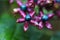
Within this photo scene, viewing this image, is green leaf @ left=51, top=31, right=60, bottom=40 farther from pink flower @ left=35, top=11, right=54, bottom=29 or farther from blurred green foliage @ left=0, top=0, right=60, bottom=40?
pink flower @ left=35, top=11, right=54, bottom=29

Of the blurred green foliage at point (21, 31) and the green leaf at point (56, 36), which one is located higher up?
the blurred green foliage at point (21, 31)

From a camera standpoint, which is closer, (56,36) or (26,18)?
(26,18)

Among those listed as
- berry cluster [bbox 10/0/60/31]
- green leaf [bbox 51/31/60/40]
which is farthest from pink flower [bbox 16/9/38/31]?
green leaf [bbox 51/31/60/40]

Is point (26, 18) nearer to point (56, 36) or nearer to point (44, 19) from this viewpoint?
point (44, 19)

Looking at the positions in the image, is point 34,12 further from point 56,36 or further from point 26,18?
point 56,36

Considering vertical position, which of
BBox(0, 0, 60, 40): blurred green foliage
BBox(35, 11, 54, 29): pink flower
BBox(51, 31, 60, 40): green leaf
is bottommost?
BBox(51, 31, 60, 40): green leaf

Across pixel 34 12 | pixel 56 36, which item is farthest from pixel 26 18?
pixel 56 36

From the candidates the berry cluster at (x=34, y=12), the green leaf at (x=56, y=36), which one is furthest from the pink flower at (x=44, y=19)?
the green leaf at (x=56, y=36)

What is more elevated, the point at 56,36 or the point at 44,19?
the point at 44,19

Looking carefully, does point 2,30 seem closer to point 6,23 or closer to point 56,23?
point 6,23

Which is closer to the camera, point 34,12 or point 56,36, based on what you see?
point 34,12

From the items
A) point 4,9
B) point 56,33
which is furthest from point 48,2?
point 4,9

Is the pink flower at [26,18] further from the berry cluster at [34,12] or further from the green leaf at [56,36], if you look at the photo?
the green leaf at [56,36]

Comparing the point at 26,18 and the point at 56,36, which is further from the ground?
the point at 26,18
